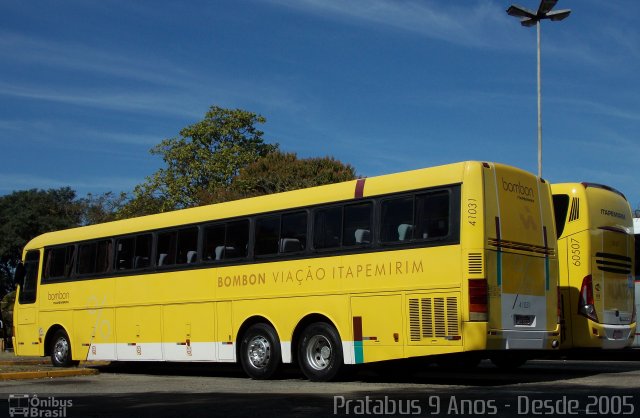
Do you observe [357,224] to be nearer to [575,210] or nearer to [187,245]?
[575,210]

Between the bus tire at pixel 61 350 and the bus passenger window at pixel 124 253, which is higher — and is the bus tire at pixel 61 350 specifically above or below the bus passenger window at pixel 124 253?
below

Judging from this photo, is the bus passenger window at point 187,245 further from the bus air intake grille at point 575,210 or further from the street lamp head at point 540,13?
the street lamp head at point 540,13

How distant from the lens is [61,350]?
67.8ft

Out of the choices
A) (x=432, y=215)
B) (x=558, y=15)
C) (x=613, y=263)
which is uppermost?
(x=558, y=15)

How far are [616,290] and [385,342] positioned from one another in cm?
535

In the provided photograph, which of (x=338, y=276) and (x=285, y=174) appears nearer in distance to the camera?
(x=338, y=276)

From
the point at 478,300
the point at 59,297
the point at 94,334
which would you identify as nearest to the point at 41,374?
the point at 94,334

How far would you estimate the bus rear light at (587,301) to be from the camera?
51.0 feet

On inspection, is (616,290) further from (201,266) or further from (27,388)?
(27,388)

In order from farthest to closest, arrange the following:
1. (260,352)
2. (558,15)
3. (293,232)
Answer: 1. (558,15)
2. (260,352)
3. (293,232)

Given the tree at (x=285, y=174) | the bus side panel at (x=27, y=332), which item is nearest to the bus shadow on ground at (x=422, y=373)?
the bus side panel at (x=27, y=332)

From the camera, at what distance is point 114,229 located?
766 inches

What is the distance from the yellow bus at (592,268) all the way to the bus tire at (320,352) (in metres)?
4.22

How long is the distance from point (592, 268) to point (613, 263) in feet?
2.48
